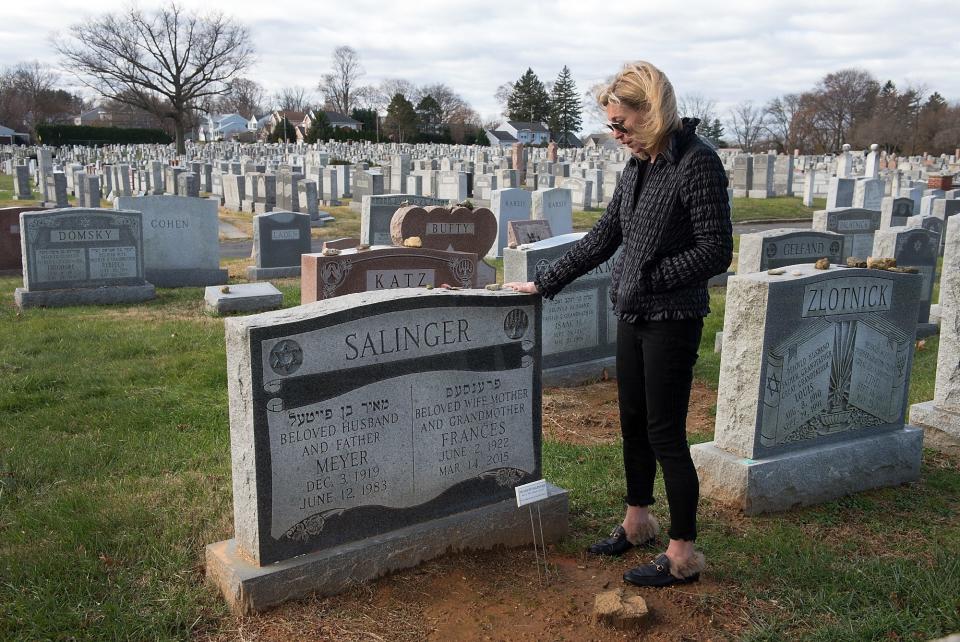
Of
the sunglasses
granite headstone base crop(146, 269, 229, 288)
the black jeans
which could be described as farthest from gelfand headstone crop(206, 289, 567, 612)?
granite headstone base crop(146, 269, 229, 288)

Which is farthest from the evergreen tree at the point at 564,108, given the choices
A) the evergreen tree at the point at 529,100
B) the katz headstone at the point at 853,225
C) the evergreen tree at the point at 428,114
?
the katz headstone at the point at 853,225

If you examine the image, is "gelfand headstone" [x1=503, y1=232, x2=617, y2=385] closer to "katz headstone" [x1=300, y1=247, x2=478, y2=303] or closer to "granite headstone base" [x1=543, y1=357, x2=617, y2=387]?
"granite headstone base" [x1=543, y1=357, x2=617, y2=387]

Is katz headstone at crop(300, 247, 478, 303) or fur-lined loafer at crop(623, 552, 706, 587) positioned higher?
katz headstone at crop(300, 247, 478, 303)

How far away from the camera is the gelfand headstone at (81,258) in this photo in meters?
9.10

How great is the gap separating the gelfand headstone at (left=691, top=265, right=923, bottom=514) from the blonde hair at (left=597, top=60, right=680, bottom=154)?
128 cm

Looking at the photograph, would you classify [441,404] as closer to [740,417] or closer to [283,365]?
Answer: [283,365]

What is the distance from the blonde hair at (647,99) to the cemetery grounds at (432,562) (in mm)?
1701

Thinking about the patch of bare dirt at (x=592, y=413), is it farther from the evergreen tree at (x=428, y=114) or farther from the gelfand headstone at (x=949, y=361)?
the evergreen tree at (x=428, y=114)

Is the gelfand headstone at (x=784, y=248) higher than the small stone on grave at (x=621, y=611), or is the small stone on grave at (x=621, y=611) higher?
the gelfand headstone at (x=784, y=248)

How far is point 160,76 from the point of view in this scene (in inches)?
2024

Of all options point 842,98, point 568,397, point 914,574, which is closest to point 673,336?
point 914,574

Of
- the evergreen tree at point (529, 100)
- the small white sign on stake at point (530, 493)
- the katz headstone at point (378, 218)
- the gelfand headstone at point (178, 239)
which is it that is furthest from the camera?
the evergreen tree at point (529, 100)

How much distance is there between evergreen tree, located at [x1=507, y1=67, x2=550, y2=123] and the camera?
87312 mm

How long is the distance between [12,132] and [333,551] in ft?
261
